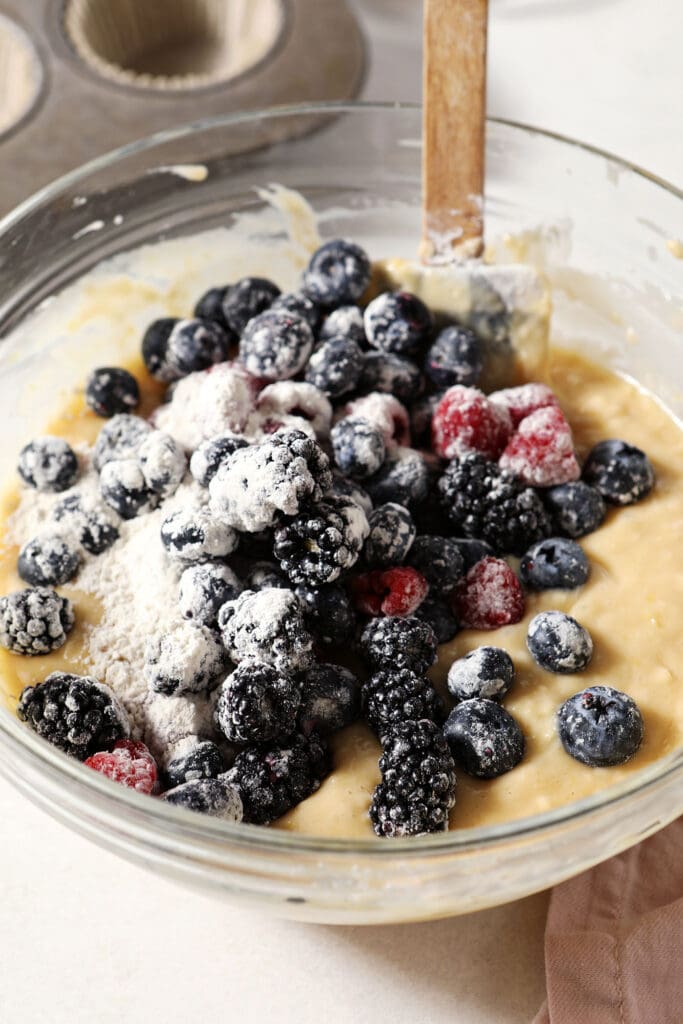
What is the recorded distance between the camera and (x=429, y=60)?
1859 mm

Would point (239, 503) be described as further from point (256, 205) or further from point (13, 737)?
point (256, 205)

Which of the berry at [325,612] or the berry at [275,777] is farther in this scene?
the berry at [325,612]

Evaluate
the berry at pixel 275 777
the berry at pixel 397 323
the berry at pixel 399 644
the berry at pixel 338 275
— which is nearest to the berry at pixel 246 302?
the berry at pixel 338 275

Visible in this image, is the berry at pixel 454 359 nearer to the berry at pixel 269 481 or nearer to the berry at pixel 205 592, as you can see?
the berry at pixel 269 481

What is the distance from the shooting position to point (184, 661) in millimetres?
1497

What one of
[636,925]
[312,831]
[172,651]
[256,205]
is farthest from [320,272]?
[636,925]

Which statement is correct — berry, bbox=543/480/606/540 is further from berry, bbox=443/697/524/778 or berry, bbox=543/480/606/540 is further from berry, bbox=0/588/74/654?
berry, bbox=0/588/74/654

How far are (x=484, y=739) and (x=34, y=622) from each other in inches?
27.7

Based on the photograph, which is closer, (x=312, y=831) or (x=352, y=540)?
(x=312, y=831)

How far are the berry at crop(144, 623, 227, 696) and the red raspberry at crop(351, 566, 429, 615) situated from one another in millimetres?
240

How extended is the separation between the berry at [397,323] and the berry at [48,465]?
0.61m

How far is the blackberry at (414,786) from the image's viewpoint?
1.36 meters

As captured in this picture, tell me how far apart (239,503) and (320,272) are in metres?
0.71

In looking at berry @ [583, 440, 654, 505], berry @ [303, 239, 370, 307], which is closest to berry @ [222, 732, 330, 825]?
berry @ [583, 440, 654, 505]
